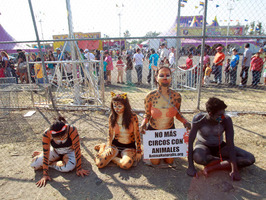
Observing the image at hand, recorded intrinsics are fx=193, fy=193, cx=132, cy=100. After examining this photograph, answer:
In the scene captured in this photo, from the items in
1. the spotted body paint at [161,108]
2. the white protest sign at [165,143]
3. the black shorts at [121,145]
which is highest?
the spotted body paint at [161,108]

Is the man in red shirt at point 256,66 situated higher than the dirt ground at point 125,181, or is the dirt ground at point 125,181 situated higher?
the man in red shirt at point 256,66

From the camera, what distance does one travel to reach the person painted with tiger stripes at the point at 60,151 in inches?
103

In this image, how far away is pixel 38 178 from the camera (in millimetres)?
2762

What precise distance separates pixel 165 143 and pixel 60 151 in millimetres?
1586

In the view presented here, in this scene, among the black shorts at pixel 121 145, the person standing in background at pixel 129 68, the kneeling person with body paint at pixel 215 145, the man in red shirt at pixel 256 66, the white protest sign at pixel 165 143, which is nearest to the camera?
the kneeling person with body paint at pixel 215 145

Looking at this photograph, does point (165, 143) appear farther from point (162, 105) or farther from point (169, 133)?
point (162, 105)

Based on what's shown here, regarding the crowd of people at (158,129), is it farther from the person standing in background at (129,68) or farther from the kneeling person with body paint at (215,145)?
the person standing in background at (129,68)

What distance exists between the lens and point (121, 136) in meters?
3.02

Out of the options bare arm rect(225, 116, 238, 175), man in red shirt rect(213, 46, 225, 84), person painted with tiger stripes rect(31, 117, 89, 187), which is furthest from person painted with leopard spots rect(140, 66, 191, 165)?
man in red shirt rect(213, 46, 225, 84)

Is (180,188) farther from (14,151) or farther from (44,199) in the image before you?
(14,151)

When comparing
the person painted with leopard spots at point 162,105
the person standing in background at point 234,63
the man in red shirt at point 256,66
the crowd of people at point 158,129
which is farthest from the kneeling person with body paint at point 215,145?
the man in red shirt at point 256,66

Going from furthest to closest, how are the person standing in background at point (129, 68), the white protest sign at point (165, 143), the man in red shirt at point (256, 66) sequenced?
1. the person standing in background at point (129, 68)
2. the man in red shirt at point (256, 66)
3. the white protest sign at point (165, 143)

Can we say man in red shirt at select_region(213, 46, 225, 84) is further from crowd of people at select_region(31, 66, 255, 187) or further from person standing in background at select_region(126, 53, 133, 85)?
crowd of people at select_region(31, 66, 255, 187)

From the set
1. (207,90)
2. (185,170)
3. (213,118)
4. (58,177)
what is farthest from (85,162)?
(207,90)
